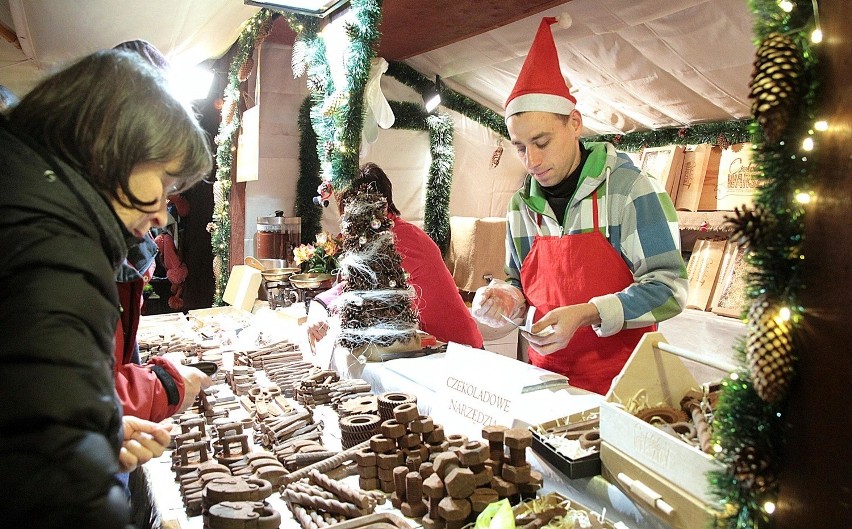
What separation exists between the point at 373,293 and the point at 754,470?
1999mm

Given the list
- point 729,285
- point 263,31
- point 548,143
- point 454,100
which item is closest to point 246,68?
point 263,31

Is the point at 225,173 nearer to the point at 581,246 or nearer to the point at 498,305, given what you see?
the point at 498,305

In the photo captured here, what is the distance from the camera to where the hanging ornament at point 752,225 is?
2.80 ft

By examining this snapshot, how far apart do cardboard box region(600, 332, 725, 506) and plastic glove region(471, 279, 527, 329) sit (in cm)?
83

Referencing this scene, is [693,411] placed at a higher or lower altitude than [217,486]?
higher

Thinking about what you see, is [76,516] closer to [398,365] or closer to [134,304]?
[134,304]

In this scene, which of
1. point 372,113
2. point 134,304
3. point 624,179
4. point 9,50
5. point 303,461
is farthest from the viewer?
point 9,50

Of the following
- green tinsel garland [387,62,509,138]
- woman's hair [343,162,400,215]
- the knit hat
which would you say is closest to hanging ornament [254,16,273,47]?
green tinsel garland [387,62,509,138]

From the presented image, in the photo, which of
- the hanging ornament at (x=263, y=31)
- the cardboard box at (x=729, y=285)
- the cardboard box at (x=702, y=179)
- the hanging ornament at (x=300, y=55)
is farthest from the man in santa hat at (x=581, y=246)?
the hanging ornament at (x=263, y=31)

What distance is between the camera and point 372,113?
4.07m

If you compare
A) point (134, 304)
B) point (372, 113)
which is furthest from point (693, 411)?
point (372, 113)

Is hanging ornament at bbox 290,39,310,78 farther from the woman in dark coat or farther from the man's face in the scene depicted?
the woman in dark coat

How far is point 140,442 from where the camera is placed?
1236 mm

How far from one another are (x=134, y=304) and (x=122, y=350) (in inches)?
5.6
